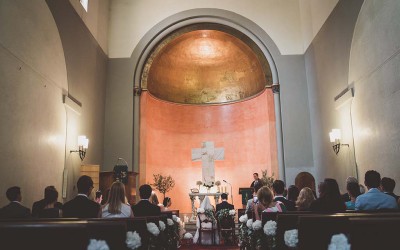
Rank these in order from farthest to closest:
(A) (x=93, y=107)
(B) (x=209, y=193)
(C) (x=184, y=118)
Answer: (C) (x=184, y=118) < (B) (x=209, y=193) < (A) (x=93, y=107)

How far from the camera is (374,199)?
4.76 m

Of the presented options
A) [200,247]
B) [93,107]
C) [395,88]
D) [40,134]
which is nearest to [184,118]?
[93,107]

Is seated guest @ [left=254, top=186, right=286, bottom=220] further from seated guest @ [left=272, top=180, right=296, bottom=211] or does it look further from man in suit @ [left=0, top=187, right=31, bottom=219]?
man in suit @ [left=0, top=187, right=31, bottom=219]

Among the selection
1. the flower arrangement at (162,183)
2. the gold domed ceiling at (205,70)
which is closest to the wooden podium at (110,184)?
the flower arrangement at (162,183)

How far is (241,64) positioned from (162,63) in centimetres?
341

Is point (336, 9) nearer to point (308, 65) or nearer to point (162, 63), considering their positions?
point (308, 65)

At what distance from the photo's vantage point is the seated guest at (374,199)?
4711mm

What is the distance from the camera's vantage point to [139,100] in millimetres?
13445

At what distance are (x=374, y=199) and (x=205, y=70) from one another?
41.2 feet

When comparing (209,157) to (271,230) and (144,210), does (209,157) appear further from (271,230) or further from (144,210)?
(271,230)

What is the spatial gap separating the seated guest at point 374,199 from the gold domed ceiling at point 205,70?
9.74m

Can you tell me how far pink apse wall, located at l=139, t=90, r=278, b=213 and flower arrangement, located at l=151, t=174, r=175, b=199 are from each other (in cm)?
31

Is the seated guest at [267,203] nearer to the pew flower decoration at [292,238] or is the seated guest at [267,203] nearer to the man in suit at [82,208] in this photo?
the pew flower decoration at [292,238]

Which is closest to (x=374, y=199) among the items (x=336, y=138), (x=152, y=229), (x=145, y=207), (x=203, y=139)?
(x=152, y=229)
